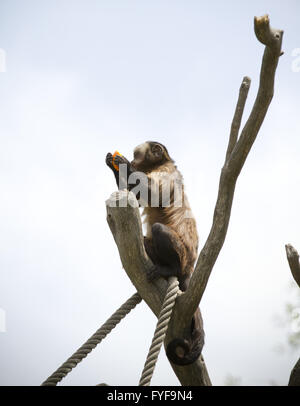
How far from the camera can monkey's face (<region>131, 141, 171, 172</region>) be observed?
17.6ft

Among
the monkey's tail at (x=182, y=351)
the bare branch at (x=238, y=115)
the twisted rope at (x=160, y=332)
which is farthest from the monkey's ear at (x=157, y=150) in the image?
the monkey's tail at (x=182, y=351)

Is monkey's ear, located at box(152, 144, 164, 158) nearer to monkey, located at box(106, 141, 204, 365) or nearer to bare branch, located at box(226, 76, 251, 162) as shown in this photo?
monkey, located at box(106, 141, 204, 365)

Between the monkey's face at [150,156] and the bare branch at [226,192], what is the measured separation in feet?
5.71

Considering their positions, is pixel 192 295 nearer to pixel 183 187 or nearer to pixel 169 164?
pixel 183 187

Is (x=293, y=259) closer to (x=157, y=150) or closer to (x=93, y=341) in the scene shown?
(x=93, y=341)

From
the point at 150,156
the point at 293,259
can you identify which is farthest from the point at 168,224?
the point at 293,259

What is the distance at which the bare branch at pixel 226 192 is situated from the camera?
3217 mm

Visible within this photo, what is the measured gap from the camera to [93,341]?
3.71 metres

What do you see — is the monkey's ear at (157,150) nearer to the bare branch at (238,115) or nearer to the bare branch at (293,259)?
the bare branch at (238,115)

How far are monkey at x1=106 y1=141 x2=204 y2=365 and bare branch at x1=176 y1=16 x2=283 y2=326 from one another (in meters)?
0.24

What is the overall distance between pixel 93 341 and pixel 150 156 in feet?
8.13
